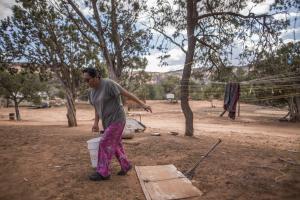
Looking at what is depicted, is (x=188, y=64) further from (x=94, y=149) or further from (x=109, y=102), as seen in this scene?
(x=94, y=149)

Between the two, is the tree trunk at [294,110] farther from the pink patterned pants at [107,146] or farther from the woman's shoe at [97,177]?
the woman's shoe at [97,177]

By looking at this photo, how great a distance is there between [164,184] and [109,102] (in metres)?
1.36

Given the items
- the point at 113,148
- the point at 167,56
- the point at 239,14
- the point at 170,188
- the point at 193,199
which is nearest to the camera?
the point at 193,199

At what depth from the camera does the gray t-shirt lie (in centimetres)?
361

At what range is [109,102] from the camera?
145 inches

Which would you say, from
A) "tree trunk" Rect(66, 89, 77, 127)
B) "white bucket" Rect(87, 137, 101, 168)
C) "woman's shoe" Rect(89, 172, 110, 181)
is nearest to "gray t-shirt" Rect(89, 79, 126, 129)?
"white bucket" Rect(87, 137, 101, 168)

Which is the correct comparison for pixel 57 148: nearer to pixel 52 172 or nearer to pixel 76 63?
pixel 52 172

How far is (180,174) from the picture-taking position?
3.93 m

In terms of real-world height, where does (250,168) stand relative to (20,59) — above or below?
below

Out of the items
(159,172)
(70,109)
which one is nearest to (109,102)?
(159,172)

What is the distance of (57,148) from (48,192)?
8.47 ft

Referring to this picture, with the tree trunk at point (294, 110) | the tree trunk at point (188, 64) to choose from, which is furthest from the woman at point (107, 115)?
the tree trunk at point (294, 110)

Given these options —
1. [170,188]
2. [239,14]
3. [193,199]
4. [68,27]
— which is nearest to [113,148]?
[170,188]

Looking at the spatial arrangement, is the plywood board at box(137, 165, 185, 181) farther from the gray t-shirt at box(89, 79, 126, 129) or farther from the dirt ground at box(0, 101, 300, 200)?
the gray t-shirt at box(89, 79, 126, 129)
